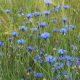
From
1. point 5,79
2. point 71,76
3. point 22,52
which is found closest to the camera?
point 71,76

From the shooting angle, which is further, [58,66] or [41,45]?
[41,45]

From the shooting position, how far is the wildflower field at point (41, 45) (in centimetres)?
192

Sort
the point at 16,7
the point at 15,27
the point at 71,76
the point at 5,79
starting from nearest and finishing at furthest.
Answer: the point at 71,76, the point at 5,79, the point at 15,27, the point at 16,7

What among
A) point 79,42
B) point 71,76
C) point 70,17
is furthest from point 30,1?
point 71,76

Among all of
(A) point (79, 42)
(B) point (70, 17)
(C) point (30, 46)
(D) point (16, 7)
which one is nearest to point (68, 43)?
(A) point (79, 42)

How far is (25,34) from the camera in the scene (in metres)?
2.43

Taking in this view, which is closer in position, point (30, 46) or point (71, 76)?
point (71, 76)

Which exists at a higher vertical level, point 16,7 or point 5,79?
point 16,7

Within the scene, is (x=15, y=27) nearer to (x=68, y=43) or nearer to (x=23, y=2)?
(x=68, y=43)

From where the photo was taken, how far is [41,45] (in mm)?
2320

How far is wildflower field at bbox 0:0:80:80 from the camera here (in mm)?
1920

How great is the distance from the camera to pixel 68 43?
2.33 metres

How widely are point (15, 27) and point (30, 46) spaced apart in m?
0.37

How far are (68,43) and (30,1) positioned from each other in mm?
1009
